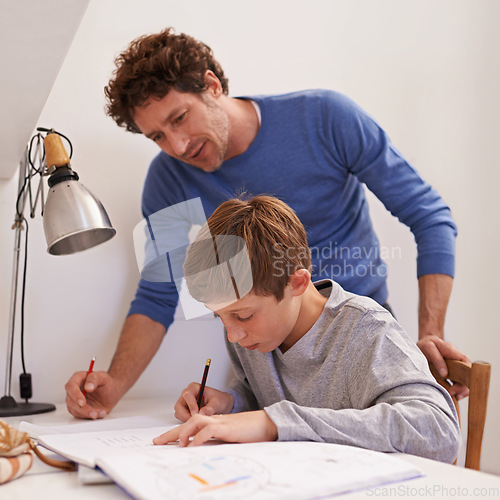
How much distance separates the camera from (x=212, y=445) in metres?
0.68

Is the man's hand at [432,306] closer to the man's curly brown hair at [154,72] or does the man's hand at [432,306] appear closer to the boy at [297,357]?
the boy at [297,357]

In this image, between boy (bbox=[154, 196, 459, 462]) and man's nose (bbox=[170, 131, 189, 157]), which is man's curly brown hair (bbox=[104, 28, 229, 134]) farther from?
boy (bbox=[154, 196, 459, 462])

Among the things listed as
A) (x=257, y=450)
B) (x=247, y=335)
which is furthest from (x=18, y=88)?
(x=257, y=450)

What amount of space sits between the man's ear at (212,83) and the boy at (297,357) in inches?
19.5

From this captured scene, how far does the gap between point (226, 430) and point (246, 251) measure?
28 centimetres

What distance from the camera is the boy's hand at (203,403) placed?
3.12 feet

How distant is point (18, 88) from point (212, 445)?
23.1 inches

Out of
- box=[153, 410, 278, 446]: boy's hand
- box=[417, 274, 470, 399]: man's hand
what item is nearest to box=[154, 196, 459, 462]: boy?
box=[153, 410, 278, 446]: boy's hand

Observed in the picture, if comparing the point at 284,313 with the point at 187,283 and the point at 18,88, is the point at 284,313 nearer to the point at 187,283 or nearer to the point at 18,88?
the point at 187,283

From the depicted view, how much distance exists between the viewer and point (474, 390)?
3.31 feet

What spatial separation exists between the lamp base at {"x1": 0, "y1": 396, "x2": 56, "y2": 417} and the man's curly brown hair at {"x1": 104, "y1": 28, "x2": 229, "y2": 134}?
0.65 meters

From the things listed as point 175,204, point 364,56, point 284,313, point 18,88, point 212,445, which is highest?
point 364,56

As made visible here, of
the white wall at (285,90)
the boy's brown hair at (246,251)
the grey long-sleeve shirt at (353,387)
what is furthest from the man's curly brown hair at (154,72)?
the grey long-sleeve shirt at (353,387)

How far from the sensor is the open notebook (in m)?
0.51
